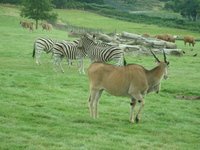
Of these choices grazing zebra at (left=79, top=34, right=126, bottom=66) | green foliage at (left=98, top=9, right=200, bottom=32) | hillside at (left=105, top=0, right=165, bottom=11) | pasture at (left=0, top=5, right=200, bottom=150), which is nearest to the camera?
pasture at (left=0, top=5, right=200, bottom=150)

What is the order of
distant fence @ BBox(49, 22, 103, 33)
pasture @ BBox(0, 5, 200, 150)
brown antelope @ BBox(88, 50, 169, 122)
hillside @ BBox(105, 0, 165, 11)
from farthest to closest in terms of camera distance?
hillside @ BBox(105, 0, 165, 11) → distant fence @ BBox(49, 22, 103, 33) → brown antelope @ BBox(88, 50, 169, 122) → pasture @ BBox(0, 5, 200, 150)

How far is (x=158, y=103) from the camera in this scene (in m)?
12.7

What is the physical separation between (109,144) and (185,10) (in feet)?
318

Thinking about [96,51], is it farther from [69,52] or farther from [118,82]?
[118,82]

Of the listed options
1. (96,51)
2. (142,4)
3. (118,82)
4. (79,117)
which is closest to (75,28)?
(96,51)

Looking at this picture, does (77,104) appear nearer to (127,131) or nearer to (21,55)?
(127,131)

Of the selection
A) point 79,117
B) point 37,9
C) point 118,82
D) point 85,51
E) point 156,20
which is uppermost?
point 118,82

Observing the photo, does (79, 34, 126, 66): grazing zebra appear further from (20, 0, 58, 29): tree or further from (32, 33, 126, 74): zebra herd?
(20, 0, 58, 29): tree

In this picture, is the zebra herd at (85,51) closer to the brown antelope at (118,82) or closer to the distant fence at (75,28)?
the brown antelope at (118,82)

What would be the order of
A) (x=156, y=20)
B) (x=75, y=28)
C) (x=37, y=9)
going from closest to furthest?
(x=37, y=9), (x=75, y=28), (x=156, y=20)

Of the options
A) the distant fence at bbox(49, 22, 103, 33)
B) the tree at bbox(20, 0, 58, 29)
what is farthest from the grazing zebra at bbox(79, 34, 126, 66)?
the tree at bbox(20, 0, 58, 29)

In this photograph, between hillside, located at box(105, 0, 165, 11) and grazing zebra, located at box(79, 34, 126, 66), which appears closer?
→ grazing zebra, located at box(79, 34, 126, 66)

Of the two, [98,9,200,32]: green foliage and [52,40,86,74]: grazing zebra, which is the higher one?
[52,40,86,74]: grazing zebra

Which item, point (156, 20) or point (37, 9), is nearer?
point (37, 9)
